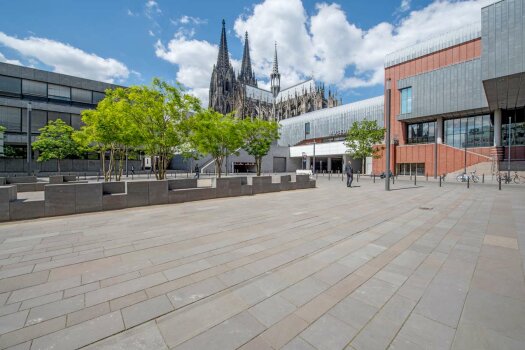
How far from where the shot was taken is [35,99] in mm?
32094

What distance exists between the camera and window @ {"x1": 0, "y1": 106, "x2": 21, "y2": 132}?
99.7 ft

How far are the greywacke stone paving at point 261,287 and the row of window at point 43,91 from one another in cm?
3766

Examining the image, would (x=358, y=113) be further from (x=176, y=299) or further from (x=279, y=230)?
(x=176, y=299)

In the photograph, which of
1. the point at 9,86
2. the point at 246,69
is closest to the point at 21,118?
the point at 9,86

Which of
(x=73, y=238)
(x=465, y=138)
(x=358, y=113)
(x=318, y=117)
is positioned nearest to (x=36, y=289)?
(x=73, y=238)

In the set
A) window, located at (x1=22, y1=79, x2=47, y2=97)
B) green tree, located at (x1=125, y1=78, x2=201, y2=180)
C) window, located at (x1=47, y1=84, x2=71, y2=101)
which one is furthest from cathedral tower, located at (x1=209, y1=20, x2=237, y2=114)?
green tree, located at (x1=125, y1=78, x2=201, y2=180)

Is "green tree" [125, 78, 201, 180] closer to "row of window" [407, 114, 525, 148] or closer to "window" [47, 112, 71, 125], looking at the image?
"window" [47, 112, 71, 125]

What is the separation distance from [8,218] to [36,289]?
6.05 metres

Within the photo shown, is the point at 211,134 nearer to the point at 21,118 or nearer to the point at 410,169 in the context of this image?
the point at 21,118

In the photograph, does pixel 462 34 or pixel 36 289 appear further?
pixel 462 34

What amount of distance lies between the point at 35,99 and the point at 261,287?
4450cm

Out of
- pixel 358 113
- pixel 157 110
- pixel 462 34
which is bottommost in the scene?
pixel 157 110

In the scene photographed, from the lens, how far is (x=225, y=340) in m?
2.29

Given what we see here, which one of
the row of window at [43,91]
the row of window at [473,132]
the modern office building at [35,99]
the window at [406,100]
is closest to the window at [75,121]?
the modern office building at [35,99]
